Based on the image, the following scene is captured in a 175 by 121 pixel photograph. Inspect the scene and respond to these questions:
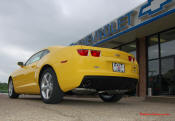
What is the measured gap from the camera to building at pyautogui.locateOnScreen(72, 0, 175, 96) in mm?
8493

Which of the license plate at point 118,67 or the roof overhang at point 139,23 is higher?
the roof overhang at point 139,23

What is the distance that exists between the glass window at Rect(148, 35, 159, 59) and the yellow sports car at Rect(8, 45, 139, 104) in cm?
576

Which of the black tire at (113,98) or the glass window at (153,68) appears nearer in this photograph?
the black tire at (113,98)

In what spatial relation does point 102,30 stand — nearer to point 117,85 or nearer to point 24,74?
point 24,74

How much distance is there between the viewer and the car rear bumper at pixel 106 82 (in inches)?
150

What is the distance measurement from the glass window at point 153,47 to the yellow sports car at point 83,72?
5.76 metres

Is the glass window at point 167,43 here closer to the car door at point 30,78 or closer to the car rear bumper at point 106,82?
the car rear bumper at point 106,82

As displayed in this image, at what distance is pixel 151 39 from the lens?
10.4m

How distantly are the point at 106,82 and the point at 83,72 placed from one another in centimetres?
55

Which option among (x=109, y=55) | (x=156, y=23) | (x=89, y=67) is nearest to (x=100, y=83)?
(x=89, y=67)

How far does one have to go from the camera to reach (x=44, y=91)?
4527 millimetres

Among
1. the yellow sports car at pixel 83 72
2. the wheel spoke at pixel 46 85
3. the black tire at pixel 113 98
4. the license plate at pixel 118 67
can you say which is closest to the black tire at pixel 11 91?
the yellow sports car at pixel 83 72

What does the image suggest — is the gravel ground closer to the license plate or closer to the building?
the license plate

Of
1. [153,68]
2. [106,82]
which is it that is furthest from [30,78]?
[153,68]
